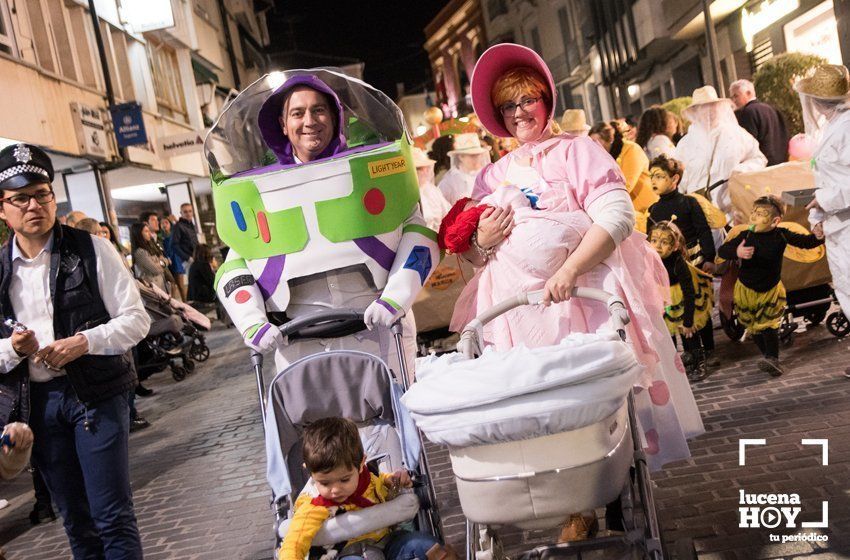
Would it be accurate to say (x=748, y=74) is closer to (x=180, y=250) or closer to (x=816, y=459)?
(x=180, y=250)

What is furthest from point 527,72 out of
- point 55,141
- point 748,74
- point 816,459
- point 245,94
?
point 748,74

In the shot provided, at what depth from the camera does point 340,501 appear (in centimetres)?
332

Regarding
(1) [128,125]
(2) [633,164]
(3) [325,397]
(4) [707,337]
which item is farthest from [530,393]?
(1) [128,125]

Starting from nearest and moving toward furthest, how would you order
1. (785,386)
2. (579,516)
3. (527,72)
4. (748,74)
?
(579,516)
(527,72)
(785,386)
(748,74)

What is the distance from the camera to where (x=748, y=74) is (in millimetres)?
23078

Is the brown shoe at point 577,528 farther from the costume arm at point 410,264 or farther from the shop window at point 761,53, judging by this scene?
the shop window at point 761,53

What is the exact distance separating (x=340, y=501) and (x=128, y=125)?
17728 mm

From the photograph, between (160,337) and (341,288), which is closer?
(341,288)

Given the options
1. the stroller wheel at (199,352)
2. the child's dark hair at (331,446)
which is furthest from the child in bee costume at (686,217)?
the stroller wheel at (199,352)

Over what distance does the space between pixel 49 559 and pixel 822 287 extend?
20.6ft

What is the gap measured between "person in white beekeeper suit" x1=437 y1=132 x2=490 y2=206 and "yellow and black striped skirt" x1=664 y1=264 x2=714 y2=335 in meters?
3.62

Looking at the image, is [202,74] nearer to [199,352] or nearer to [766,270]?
[199,352]

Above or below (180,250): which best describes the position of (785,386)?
below

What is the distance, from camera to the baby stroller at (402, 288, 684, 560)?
251 cm
